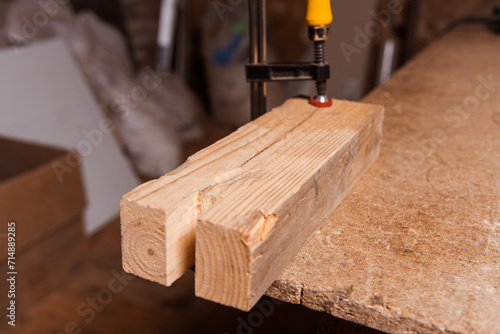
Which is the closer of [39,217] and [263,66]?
[263,66]

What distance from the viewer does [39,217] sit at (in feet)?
5.75

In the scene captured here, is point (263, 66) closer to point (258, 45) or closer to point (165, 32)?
point (258, 45)

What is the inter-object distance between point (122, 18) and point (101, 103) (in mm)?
754

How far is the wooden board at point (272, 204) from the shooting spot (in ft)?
1.87

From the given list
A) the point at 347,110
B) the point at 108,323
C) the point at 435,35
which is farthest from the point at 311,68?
the point at 435,35

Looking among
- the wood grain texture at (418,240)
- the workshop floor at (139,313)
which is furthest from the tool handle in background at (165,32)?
the wood grain texture at (418,240)

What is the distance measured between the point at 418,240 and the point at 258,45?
18.9 inches

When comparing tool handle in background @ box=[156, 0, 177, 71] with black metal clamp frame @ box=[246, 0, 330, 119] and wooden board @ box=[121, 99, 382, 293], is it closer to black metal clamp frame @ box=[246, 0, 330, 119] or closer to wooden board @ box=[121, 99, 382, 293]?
black metal clamp frame @ box=[246, 0, 330, 119]

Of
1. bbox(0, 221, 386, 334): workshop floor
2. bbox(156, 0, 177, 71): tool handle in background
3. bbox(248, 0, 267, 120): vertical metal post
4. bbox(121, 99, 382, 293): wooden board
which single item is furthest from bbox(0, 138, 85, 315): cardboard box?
bbox(156, 0, 177, 71): tool handle in background

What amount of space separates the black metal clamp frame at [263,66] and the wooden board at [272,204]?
10 cm

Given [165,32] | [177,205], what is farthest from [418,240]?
[165,32]

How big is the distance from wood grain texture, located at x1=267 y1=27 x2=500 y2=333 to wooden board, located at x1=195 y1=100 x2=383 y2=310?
0.15 feet

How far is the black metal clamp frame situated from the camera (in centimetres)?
92

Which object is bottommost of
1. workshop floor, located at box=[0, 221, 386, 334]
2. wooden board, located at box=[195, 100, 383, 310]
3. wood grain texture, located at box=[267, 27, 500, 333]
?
workshop floor, located at box=[0, 221, 386, 334]
